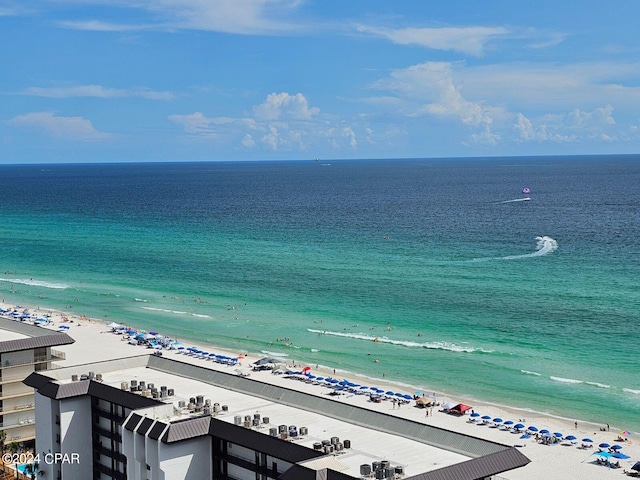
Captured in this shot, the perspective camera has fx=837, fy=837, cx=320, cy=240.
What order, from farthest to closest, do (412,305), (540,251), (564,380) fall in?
(540,251)
(412,305)
(564,380)

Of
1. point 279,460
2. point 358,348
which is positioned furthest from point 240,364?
point 279,460

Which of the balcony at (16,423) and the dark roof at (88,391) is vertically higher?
the dark roof at (88,391)

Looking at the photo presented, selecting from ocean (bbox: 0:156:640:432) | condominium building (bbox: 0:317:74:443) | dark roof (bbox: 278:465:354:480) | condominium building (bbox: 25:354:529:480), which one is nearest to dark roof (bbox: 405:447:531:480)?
condominium building (bbox: 25:354:529:480)

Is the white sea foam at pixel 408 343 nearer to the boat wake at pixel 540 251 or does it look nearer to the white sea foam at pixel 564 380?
the white sea foam at pixel 564 380

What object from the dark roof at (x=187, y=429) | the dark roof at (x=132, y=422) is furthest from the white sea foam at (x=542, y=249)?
the dark roof at (x=132, y=422)

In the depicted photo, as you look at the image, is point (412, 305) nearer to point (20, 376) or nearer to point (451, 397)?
point (451, 397)

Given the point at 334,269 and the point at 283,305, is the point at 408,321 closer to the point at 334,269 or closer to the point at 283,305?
the point at 283,305

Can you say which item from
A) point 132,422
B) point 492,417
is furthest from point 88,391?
point 492,417
